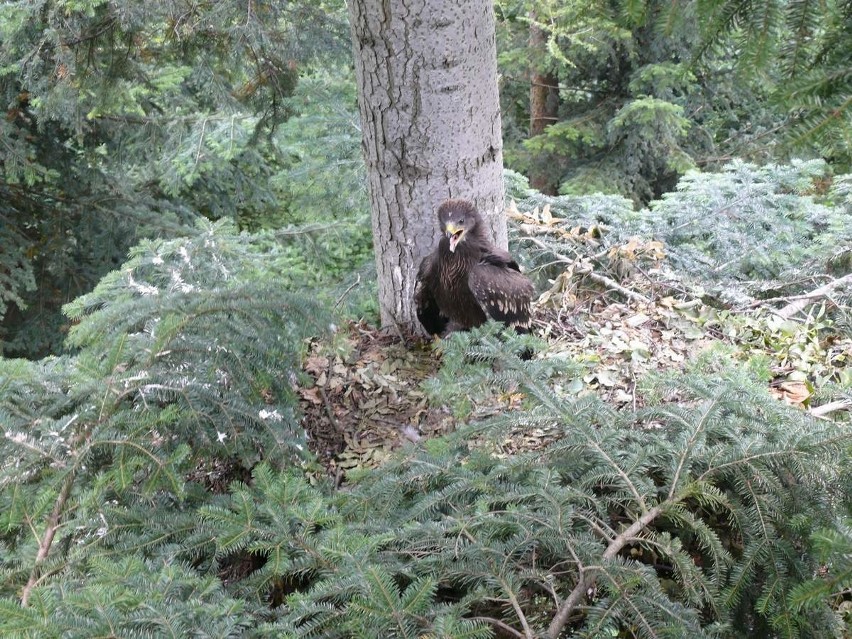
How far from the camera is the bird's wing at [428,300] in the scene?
13.5ft

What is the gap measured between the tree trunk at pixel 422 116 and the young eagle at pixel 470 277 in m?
0.25

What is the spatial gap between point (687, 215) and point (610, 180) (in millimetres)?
3866

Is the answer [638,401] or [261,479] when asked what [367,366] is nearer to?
[638,401]

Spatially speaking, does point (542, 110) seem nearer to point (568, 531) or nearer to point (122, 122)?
point (122, 122)

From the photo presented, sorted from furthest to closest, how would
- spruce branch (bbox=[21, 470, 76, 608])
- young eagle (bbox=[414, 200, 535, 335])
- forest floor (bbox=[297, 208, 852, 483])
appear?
young eagle (bbox=[414, 200, 535, 335]) < forest floor (bbox=[297, 208, 852, 483]) < spruce branch (bbox=[21, 470, 76, 608])

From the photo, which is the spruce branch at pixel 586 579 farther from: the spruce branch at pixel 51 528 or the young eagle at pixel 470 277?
the young eagle at pixel 470 277

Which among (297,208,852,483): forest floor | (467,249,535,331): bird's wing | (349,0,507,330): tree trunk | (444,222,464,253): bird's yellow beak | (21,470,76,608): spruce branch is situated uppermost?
(349,0,507,330): tree trunk

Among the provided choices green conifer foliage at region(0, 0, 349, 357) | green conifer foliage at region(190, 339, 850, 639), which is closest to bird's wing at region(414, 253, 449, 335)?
green conifer foliage at region(190, 339, 850, 639)

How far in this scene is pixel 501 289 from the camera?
3.89m

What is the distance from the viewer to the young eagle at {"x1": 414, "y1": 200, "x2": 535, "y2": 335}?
12.7ft

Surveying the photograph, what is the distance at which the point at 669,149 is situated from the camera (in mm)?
9477

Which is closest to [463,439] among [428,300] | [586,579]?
[586,579]

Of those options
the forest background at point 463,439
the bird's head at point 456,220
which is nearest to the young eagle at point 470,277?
the bird's head at point 456,220

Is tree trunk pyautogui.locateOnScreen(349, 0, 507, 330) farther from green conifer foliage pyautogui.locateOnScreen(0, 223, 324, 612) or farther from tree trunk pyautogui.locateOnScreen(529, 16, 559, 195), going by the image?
tree trunk pyautogui.locateOnScreen(529, 16, 559, 195)
